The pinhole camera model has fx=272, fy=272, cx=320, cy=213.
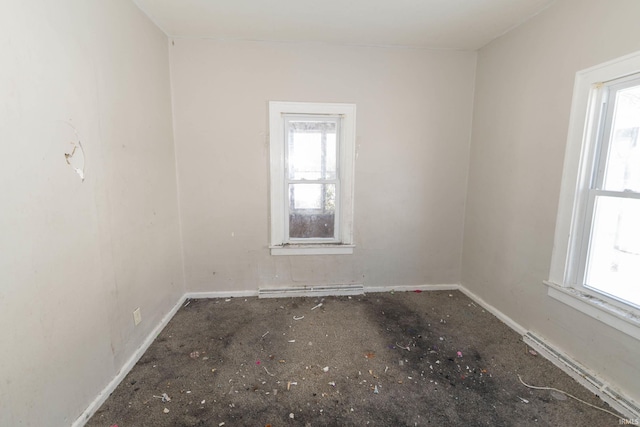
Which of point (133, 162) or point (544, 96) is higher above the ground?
point (544, 96)

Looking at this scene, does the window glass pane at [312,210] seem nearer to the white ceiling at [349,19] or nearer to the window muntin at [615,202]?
the white ceiling at [349,19]

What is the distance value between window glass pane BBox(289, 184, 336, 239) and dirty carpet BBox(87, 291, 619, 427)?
815mm

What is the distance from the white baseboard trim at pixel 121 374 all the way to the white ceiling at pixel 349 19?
2.54 metres

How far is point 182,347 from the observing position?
212 cm

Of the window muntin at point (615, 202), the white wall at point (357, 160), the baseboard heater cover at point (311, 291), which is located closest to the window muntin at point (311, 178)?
the white wall at point (357, 160)

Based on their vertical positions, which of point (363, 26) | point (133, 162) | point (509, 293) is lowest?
point (509, 293)

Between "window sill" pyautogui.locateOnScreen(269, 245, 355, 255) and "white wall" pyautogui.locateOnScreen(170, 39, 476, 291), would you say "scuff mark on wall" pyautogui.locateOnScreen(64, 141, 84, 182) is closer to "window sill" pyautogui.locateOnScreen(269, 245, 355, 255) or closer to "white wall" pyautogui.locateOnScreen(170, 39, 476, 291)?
"white wall" pyautogui.locateOnScreen(170, 39, 476, 291)

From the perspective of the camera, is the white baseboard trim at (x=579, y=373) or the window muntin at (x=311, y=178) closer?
the white baseboard trim at (x=579, y=373)

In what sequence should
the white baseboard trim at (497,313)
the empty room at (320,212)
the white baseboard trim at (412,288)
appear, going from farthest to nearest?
the white baseboard trim at (412,288), the white baseboard trim at (497,313), the empty room at (320,212)

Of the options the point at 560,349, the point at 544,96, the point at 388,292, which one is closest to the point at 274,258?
the point at 388,292

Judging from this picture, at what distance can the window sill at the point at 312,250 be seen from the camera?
2904 mm

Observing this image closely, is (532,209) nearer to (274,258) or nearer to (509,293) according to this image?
(509,293)

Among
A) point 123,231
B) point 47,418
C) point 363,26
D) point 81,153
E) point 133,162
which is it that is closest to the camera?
point 47,418

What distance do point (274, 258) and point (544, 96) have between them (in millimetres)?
2723
